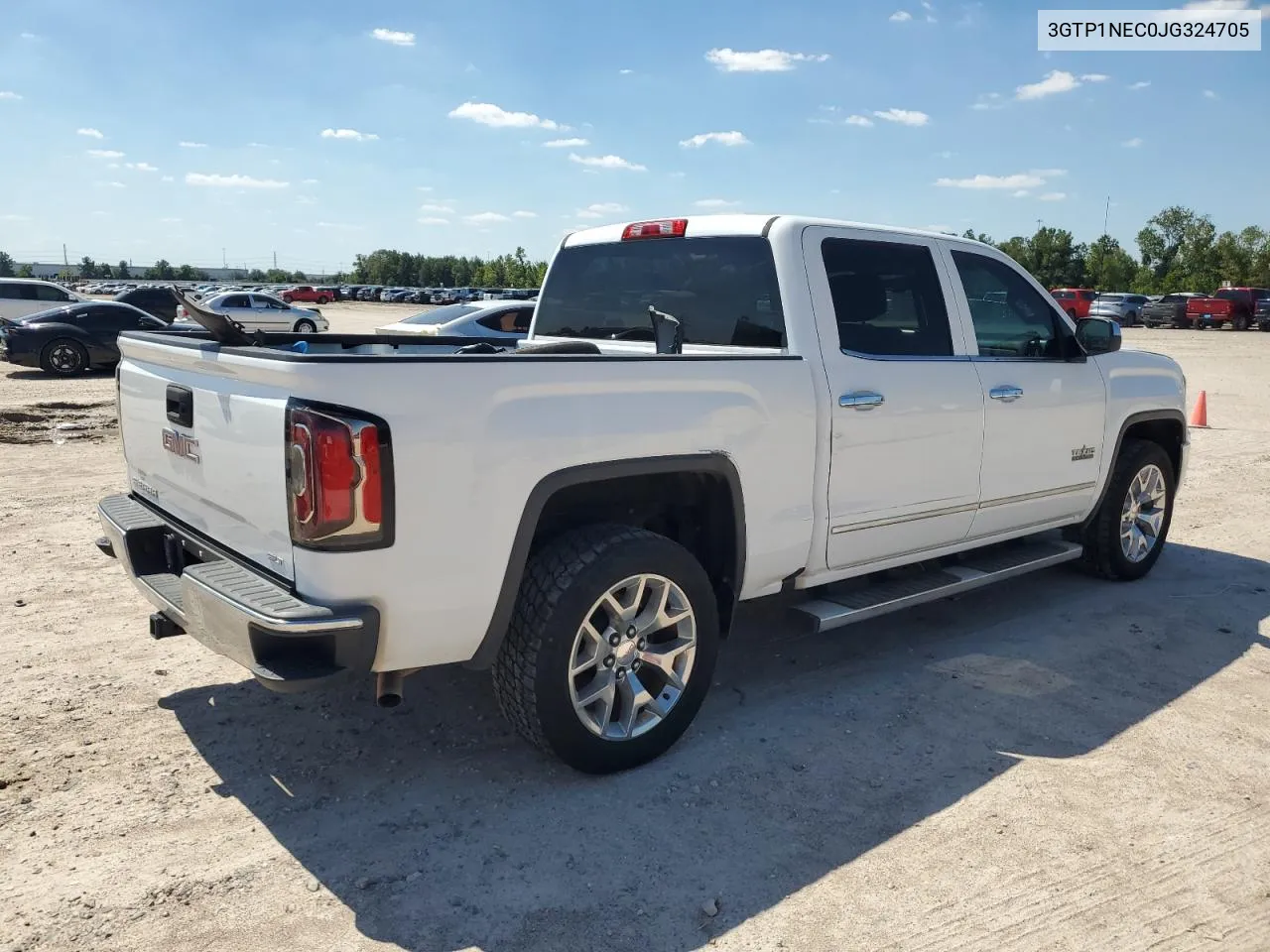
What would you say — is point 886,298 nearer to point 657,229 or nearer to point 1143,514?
point 657,229

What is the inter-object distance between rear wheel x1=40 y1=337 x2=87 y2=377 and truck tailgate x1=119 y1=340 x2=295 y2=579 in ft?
50.3

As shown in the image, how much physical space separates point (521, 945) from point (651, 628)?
3.99ft

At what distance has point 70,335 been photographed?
17.1m

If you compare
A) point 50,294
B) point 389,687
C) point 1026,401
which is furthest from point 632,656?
point 50,294

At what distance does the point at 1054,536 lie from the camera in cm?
603

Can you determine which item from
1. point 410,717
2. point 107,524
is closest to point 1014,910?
point 410,717

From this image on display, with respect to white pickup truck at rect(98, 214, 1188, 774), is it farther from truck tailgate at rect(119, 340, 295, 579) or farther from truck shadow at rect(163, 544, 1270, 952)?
truck shadow at rect(163, 544, 1270, 952)

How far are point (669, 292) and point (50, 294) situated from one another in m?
21.0

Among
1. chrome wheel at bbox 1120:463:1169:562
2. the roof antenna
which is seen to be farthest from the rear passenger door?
chrome wheel at bbox 1120:463:1169:562

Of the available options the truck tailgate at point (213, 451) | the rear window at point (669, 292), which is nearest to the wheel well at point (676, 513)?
the rear window at point (669, 292)

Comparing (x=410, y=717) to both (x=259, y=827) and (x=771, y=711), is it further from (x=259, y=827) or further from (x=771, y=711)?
(x=771, y=711)

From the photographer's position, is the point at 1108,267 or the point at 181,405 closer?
the point at 181,405

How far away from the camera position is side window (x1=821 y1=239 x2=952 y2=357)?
424cm

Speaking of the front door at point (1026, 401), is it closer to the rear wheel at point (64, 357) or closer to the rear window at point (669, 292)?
the rear window at point (669, 292)
